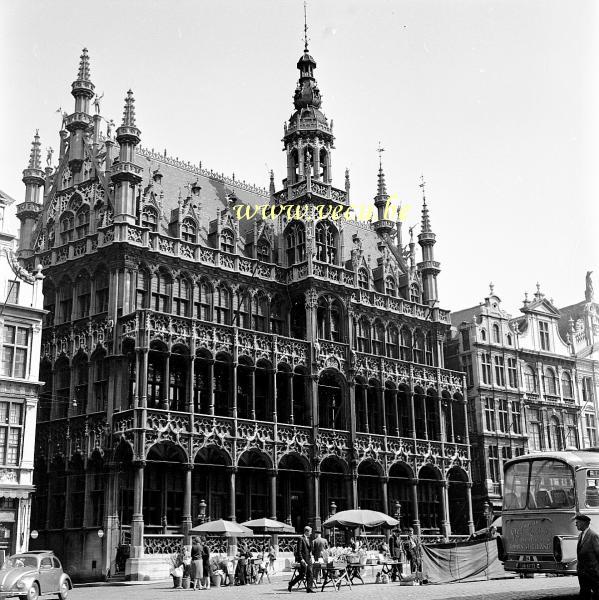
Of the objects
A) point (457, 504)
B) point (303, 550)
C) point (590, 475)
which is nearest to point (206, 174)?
point (457, 504)

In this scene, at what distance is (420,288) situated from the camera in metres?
61.6

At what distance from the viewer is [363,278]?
189ft

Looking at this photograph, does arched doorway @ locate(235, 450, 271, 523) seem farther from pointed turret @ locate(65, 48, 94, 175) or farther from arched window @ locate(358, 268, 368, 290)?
pointed turret @ locate(65, 48, 94, 175)

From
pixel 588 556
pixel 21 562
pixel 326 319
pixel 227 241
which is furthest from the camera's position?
pixel 326 319

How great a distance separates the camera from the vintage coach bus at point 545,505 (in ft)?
79.7

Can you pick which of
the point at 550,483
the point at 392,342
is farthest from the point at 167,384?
the point at 550,483

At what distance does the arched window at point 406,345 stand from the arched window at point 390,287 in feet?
8.03

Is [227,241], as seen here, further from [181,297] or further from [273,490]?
[273,490]

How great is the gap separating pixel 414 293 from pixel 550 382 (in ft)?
50.7

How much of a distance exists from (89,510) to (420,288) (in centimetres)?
2824

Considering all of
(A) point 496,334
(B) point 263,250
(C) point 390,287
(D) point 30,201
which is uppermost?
(D) point 30,201

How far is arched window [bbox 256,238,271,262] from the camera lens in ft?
173

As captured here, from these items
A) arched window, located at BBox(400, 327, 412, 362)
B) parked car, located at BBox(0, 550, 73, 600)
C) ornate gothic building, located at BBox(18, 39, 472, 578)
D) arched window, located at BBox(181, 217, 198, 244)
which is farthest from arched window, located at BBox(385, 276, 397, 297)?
parked car, located at BBox(0, 550, 73, 600)

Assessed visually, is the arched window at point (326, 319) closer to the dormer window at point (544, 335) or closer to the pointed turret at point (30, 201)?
the pointed turret at point (30, 201)
